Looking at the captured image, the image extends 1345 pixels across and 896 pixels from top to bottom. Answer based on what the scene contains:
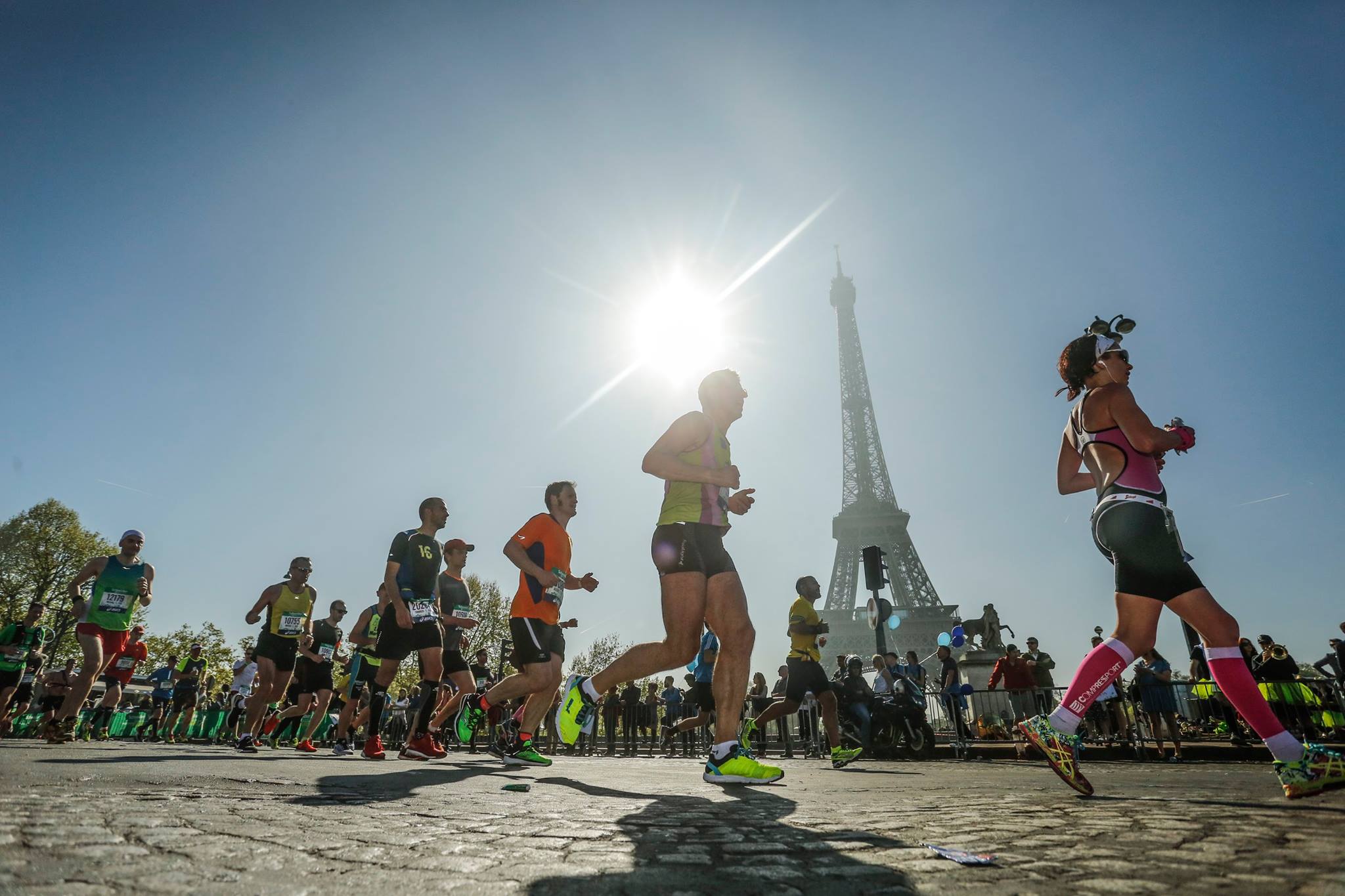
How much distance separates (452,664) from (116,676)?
17.6 feet

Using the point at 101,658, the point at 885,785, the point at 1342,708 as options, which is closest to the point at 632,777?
the point at 885,785

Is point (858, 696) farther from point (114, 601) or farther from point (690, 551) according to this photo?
point (114, 601)

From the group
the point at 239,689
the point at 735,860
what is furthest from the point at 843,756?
the point at 239,689

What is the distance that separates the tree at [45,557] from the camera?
116ft

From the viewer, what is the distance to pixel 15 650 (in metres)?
9.49

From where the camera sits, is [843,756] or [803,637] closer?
[843,756]

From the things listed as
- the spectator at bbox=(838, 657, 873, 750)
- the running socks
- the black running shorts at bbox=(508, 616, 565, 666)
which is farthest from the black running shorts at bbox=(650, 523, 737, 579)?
the spectator at bbox=(838, 657, 873, 750)

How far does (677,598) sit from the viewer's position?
406cm

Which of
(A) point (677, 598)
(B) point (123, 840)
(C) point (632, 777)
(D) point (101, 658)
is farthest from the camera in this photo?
(D) point (101, 658)

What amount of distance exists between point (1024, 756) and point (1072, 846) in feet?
27.4

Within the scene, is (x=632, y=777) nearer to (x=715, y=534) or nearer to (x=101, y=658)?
(x=715, y=534)

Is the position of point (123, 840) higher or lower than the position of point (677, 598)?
lower

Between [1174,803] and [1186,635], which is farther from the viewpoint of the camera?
[1186,635]

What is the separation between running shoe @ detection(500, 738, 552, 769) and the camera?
566 centimetres
